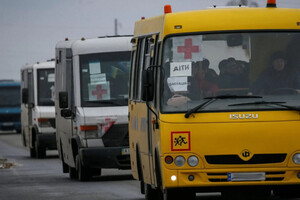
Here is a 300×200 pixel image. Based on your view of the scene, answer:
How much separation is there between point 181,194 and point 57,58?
35.0 ft

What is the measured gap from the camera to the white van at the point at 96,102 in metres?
20.2

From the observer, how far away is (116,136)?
20.5 metres

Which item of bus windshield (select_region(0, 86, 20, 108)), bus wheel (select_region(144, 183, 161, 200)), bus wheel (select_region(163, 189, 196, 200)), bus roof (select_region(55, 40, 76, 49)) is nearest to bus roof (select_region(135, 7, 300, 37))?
bus wheel (select_region(163, 189, 196, 200))

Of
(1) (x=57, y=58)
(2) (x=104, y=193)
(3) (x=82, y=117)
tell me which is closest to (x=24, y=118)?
(1) (x=57, y=58)

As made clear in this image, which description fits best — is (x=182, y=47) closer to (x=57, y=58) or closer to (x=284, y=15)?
(x=284, y=15)

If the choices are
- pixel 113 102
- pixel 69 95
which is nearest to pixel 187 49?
pixel 113 102

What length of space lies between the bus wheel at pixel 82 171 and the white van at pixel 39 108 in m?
10.2

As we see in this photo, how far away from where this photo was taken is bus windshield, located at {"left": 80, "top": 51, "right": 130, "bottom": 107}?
20766mm

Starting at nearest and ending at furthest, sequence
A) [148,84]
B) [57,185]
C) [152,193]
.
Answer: [148,84] < [152,193] < [57,185]

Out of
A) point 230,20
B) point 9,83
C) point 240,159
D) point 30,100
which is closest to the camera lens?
point 240,159

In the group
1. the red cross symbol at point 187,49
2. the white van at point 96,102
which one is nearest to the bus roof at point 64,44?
the white van at point 96,102

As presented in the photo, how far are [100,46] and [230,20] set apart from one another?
8441 millimetres

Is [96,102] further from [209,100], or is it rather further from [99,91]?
[209,100]

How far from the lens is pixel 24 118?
113ft
